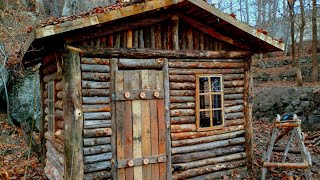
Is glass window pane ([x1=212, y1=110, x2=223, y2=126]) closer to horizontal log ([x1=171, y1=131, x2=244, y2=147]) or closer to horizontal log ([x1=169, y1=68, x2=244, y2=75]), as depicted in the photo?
horizontal log ([x1=171, y1=131, x2=244, y2=147])

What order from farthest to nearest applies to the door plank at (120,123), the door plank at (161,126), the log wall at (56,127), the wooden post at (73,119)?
the door plank at (161,126) < the log wall at (56,127) < the door plank at (120,123) < the wooden post at (73,119)

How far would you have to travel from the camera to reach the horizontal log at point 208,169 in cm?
711

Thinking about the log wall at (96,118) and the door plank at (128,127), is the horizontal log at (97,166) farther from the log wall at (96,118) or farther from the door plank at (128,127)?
the door plank at (128,127)

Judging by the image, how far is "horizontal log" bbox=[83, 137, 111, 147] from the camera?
598cm

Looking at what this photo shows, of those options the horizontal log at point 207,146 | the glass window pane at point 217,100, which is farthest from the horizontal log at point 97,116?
the glass window pane at point 217,100

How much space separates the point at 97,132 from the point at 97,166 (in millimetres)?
717

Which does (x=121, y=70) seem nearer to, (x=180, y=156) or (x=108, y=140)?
(x=108, y=140)

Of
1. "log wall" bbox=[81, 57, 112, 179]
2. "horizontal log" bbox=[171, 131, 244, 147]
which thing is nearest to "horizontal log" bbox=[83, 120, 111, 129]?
"log wall" bbox=[81, 57, 112, 179]

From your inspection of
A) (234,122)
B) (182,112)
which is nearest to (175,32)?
(182,112)

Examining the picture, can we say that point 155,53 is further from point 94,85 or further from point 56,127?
point 56,127

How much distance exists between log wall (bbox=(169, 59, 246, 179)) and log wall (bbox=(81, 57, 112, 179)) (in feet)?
5.24

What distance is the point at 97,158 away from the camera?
6.09 metres

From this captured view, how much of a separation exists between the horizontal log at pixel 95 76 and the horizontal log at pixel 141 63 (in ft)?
1.25

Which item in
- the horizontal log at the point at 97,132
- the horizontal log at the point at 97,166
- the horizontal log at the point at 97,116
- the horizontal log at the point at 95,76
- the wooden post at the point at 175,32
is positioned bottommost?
the horizontal log at the point at 97,166
